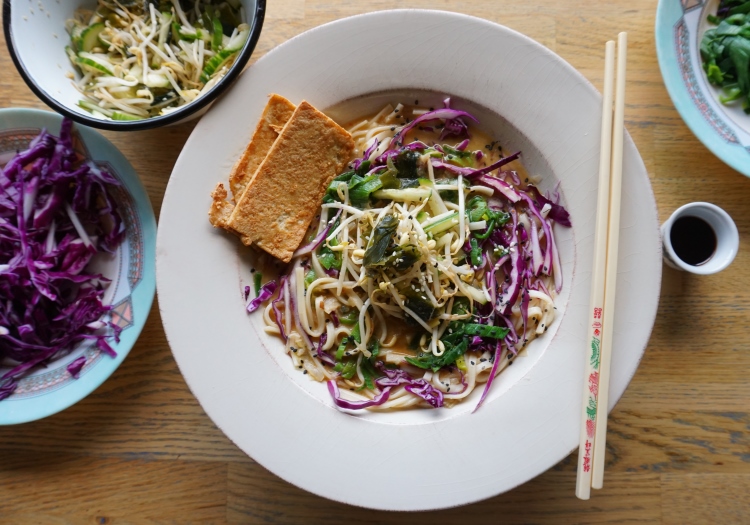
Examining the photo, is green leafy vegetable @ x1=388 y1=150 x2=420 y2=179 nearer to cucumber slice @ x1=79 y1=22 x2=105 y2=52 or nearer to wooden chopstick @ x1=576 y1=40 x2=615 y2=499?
wooden chopstick @ x1=576 y1=40 x2=615 y2=499

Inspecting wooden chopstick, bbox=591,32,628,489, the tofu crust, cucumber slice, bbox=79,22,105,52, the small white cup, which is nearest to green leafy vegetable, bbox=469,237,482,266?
wooden chopstick, bbox=591,32,628,489

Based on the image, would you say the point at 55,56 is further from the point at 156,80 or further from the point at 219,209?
the point at 219,209

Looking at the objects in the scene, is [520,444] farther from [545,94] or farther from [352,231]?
[545,94]

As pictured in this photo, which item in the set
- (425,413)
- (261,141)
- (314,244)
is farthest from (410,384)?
(261,141)

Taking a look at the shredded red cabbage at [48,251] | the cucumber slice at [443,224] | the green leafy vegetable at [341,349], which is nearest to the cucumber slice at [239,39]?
the shredded red cabbage at [48,251]

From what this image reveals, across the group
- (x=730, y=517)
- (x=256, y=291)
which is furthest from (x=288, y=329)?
(x=730, y=517)

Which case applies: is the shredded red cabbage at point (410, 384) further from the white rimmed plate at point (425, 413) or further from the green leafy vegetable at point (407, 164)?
the green leafy vegetable at point (407, 164)
